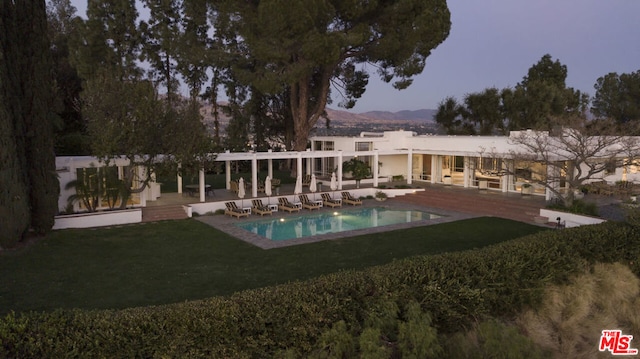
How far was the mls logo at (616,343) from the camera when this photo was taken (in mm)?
8055

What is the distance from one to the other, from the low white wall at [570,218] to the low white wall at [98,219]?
52.4 feet

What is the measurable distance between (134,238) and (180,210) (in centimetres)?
423

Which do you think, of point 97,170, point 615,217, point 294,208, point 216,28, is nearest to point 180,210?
point 97,170

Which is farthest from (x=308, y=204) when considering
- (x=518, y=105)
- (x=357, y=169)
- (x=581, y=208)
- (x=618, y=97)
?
(x=618, y=97)

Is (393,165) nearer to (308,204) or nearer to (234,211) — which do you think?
(308,204)

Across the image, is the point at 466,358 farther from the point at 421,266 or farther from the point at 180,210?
the point at 180,210

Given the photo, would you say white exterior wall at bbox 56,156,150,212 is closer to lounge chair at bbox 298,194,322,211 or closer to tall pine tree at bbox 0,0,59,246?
tall pine tree at bbox 0,0,59,246

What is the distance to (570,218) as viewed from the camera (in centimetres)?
1784

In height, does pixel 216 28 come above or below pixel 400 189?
above

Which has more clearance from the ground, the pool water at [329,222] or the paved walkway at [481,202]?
the paved walkway at [481,202]

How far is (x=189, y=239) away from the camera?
15703 millimetres

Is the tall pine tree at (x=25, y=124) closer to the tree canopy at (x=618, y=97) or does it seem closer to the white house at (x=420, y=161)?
the white house at (x=420, y=161)

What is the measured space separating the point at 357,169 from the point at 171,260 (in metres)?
15.8

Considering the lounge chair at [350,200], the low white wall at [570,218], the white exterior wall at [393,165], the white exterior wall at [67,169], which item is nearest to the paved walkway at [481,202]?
the low white wall at [570,218]
